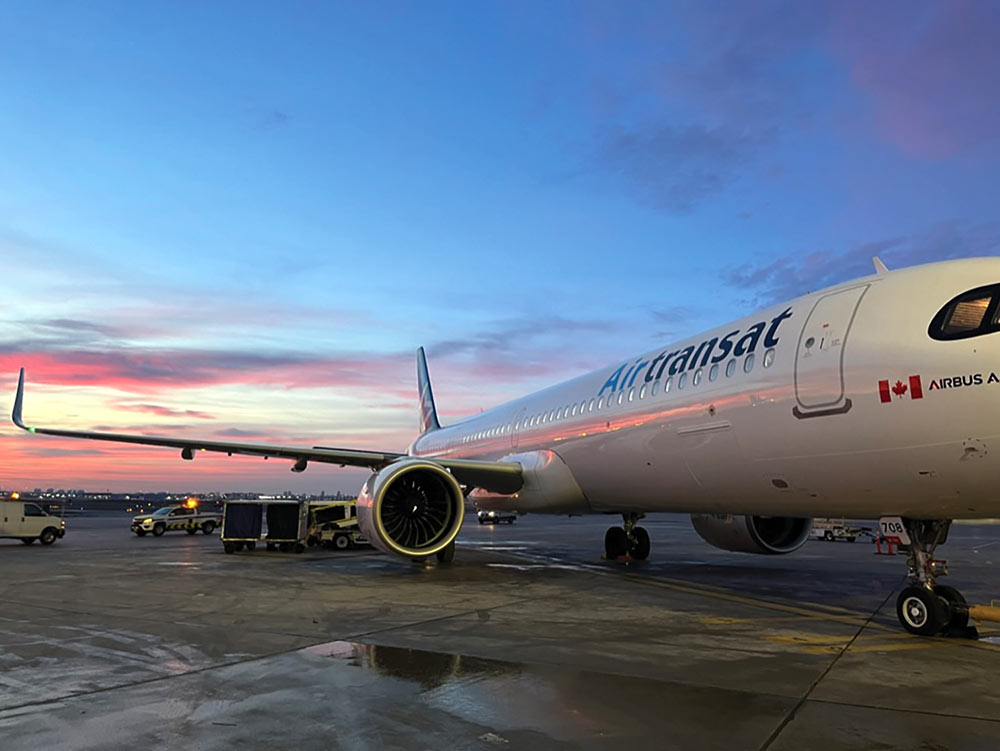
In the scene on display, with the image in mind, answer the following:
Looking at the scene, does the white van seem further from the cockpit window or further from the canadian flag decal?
the cockpit window

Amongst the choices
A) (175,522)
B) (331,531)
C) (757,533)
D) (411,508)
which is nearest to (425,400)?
(331,531)

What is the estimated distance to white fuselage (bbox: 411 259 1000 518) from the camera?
7059 millimetres

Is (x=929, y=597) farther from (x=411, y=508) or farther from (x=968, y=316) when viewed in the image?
(x=411, y=508)

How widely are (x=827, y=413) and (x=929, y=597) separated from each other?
7.20ft

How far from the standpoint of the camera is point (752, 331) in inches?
391

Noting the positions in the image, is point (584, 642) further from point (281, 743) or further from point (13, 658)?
point (13, 658)

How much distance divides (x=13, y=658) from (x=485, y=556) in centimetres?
1287

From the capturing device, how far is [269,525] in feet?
68.6

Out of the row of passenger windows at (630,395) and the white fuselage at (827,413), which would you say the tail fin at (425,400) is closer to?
the row of passenger windows at (630,395)

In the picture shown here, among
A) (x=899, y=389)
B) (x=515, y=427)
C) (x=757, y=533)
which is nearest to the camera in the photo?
(x=899, y=389)

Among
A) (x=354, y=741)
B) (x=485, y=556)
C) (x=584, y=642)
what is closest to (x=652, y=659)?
(x=584, y=642)

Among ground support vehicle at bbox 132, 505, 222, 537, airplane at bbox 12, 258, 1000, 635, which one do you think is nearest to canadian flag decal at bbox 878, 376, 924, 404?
airplane at bbox 12, 258, 1000, 635

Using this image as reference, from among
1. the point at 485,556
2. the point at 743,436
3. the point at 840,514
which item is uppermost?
the point at 743,436

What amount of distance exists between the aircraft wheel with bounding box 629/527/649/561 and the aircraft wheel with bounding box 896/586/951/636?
9.61 metres
